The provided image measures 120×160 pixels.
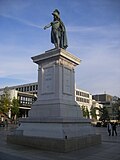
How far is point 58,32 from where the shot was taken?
14.7 m

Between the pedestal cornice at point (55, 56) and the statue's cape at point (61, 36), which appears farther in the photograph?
the statue's cape at point (61, 36)

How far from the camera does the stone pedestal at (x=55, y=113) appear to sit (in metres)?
11.4

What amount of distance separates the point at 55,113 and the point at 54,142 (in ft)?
6.63

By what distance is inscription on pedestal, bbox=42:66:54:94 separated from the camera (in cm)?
1318

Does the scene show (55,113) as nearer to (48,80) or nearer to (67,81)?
(48,80)

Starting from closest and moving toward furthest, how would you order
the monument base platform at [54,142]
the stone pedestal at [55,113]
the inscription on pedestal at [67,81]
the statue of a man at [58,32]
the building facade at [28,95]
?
the monument base platform at [54,142], the stone pedestal at [55,113], the inscription on pedestal at [67,81], the statue of a man at [58,32], the building facade at [28,95]

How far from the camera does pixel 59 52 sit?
13.0 m

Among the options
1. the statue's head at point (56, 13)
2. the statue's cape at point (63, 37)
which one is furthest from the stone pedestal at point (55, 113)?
the statue's head at point (56, 13)

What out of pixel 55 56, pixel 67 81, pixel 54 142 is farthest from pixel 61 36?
pixel 54 142

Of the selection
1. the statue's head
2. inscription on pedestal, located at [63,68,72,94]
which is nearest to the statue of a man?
the statue's head

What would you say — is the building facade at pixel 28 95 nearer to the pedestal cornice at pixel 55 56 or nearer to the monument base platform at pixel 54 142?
the pedestal cornice at pixel 55 56

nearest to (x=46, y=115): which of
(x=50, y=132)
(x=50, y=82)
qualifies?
(x=50, y=132)

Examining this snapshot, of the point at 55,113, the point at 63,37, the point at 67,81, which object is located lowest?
the point at 55,113

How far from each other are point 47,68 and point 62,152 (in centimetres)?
551
